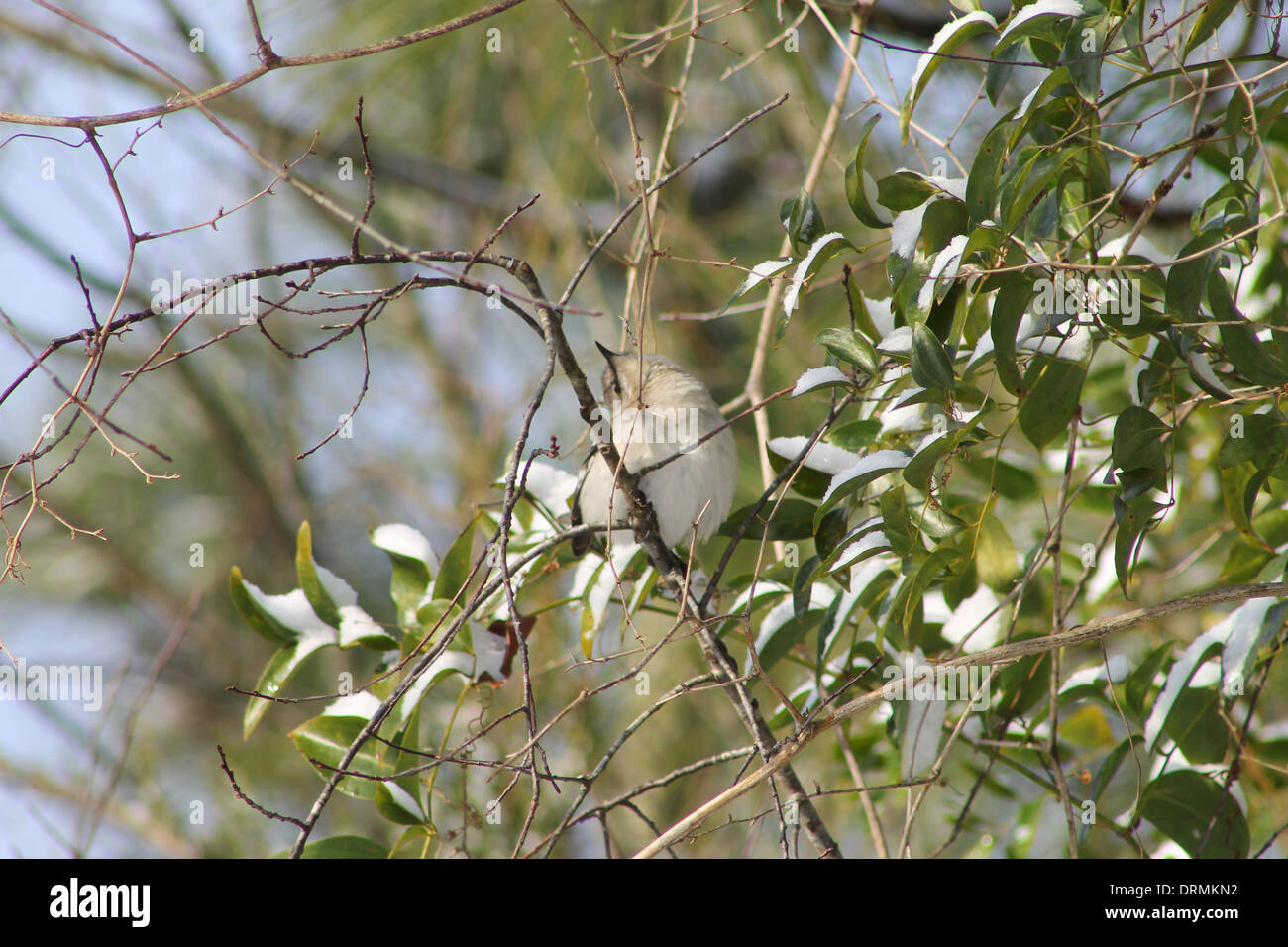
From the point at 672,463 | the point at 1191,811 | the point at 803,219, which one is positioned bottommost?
the point at 1191,811

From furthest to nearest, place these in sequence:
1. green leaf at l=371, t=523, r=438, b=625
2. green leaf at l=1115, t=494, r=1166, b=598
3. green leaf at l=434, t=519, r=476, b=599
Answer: green leaf at l=371, t=523, r=438, b=625 < green leaf at l=434, t=519, r=476, b=599 < green leaf at l=1115, t=494, r=1166, b=598

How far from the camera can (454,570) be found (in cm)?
223

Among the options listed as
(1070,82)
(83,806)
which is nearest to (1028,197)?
(1070,82)

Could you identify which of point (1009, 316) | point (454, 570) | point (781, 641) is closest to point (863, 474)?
point (1009, 316)

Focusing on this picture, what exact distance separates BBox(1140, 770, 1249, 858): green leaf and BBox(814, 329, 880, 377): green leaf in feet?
3.19

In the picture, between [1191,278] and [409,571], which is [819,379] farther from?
[409,571]

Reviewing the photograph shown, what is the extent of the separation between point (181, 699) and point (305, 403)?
6.98 feet

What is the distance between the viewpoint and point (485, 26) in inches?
176

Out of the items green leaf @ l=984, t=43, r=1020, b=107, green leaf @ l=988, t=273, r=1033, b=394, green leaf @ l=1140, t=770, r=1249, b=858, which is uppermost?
green leaf @ l=984, t=43, r=1020, b=107

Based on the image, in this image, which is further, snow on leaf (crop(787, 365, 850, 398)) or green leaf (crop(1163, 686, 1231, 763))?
green leaf (crop(1163, 686, 1231, 763))

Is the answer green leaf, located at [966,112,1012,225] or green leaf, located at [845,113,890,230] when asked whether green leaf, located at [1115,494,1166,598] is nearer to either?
green leaf, located at [966,112,1012,225]

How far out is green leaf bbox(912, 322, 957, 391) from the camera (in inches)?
61.6

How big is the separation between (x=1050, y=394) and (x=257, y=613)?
65.8 inches

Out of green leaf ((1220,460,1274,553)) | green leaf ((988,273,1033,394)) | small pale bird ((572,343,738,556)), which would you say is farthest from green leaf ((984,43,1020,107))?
small pale bird ((572,343,738,556))
